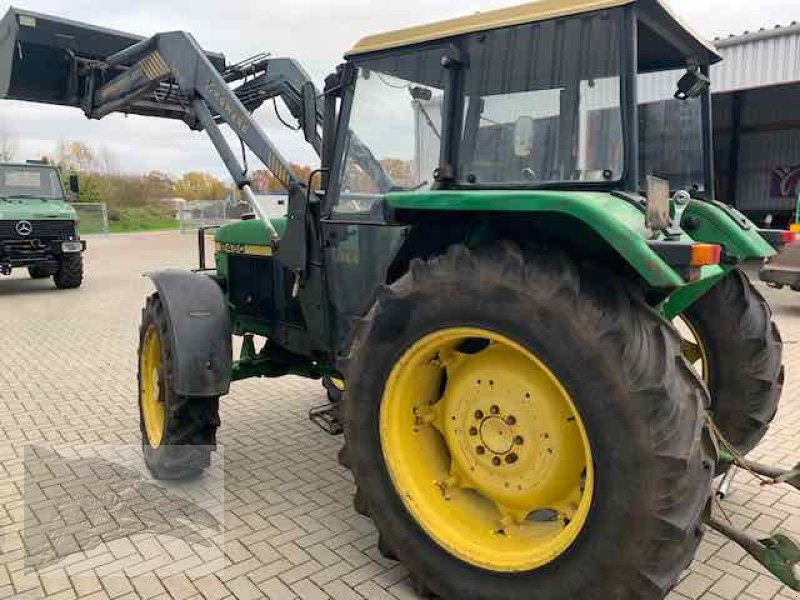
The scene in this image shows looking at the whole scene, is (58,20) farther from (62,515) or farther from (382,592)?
(382,592)

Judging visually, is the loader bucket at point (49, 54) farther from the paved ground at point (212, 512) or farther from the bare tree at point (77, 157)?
the bare tree at point (77, 157)

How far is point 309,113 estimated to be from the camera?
4203mm

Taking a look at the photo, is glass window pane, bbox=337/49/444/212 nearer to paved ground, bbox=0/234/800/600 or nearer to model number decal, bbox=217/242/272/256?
model number decal, bbox=217/242/272/256

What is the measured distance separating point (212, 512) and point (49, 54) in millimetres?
3861

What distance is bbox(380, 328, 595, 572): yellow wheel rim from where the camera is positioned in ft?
7.95

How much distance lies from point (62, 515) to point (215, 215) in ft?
86.1

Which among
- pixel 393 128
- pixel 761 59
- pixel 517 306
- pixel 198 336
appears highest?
pixel 761 59

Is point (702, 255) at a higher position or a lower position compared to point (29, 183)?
lower

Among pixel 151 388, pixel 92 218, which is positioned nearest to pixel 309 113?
pixel 151 388

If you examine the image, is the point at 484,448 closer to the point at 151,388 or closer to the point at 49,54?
the point at 151,388

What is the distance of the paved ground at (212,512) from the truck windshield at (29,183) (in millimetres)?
7666

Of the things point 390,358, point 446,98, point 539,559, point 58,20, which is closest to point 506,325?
point 390,358

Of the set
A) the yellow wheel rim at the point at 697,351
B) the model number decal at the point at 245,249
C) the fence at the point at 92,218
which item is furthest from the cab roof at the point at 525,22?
the fence at the point at 92,218

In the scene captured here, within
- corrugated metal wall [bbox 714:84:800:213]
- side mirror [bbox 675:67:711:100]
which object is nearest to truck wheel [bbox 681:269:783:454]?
side mirror [bbox 675:67:711:100]
